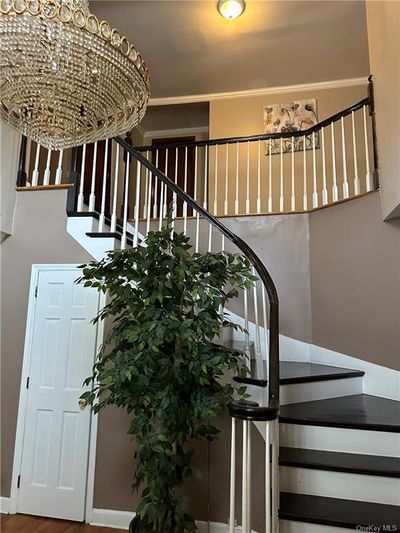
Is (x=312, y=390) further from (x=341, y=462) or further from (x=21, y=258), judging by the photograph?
(x=21, y=258)

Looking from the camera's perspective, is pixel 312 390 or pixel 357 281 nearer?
pixel 312 390

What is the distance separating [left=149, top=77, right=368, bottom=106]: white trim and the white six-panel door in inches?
138

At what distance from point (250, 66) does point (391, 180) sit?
9.84ft

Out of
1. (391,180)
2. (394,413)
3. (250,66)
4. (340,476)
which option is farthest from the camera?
(250,66)

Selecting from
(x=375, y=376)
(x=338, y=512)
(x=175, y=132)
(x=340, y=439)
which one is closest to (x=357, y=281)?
(x=375, y=376)

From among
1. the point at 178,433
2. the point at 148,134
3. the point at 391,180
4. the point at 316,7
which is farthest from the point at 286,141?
the point at 178,433

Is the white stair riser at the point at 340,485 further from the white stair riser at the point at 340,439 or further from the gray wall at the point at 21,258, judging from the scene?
the gray wall at the point at 21,258

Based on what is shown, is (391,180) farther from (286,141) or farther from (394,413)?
(286,141)

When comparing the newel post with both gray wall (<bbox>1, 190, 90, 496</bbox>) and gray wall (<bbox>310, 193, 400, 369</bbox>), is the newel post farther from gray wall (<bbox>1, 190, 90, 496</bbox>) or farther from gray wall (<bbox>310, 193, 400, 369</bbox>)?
gray wall (<bbox>1, 190, 90, 496</bbox>)

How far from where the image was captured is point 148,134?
20.8ft

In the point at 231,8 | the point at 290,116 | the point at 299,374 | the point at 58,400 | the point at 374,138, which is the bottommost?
the point at 58,400

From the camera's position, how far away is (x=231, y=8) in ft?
12.0

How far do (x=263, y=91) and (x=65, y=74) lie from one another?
4.19 m

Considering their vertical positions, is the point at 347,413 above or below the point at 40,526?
above
